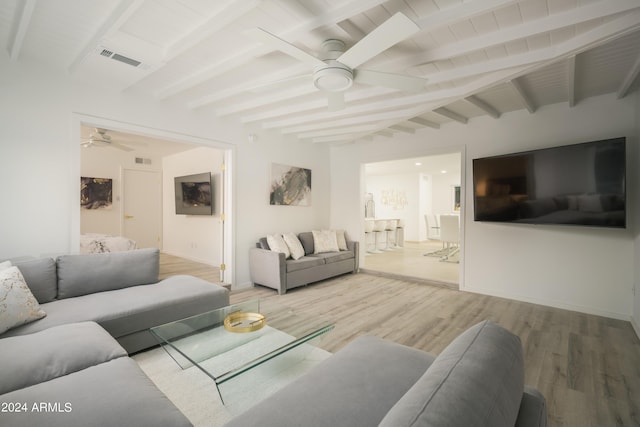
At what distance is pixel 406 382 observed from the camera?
1293 millimetres

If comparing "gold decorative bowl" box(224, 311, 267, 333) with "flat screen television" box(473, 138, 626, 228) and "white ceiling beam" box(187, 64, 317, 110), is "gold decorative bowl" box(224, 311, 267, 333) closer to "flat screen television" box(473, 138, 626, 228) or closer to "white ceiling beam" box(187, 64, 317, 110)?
"white ceiling beam" box(187, 64, 317, 110)

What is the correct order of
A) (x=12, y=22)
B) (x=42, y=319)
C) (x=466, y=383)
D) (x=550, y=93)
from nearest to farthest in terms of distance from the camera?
(x=466, y=383), (x=42, y=319), (x=12, y=22), (x=550, y=93)

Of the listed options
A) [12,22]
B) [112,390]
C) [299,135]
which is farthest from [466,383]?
[299,135]

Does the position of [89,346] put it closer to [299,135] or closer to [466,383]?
[466,383]

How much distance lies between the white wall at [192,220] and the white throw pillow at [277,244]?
4.25 ft

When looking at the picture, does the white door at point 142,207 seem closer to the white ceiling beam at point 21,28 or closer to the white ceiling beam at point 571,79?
the white ceiling beam at point 21,28

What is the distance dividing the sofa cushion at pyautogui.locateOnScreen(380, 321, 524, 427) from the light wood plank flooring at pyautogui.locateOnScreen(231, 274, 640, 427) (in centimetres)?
135

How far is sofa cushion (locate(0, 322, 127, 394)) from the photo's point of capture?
4.51ft

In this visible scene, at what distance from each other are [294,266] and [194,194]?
328 cm

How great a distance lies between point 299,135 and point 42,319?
13.6 feet

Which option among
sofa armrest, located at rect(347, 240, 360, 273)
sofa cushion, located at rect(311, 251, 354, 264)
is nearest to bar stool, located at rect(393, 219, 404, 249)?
sofa armrest, located at rect(347, 240, 360, 273)

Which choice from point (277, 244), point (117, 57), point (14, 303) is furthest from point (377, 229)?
point (14, 303)

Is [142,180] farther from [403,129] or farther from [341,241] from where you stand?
[403,129]

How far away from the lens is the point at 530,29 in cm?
209
